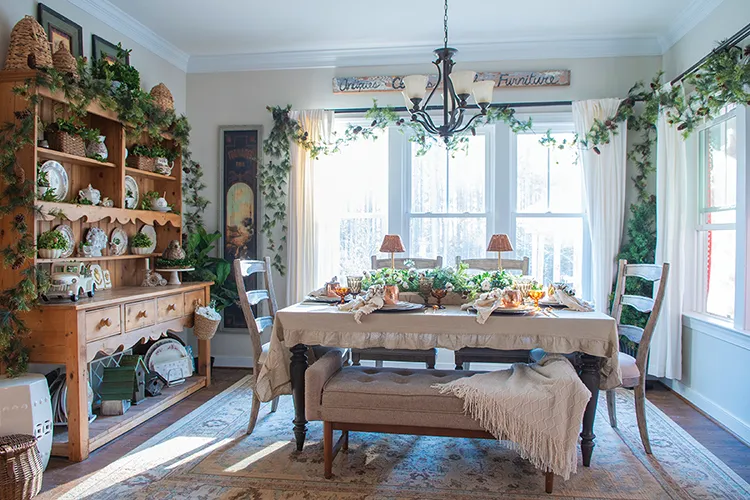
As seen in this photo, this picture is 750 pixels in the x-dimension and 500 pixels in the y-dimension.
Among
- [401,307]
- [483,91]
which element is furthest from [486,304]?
[483,91]

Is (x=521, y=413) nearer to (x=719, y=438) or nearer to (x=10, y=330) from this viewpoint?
(x=719, y=438)

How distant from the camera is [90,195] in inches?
142

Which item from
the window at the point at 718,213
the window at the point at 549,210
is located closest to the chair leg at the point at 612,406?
the window at the point at 718,213

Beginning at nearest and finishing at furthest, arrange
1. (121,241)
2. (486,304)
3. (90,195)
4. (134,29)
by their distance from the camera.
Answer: (486,304) < (90,195) < (121,241) < (134,29)

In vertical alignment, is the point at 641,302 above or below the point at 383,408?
above

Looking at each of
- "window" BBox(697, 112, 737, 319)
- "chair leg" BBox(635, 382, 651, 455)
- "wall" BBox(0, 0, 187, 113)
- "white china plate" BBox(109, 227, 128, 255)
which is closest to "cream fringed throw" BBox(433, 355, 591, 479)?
"chair leg" BBox(635, 382, 651, 455)

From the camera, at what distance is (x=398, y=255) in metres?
4.97

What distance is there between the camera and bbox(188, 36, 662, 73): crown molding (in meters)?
4.73

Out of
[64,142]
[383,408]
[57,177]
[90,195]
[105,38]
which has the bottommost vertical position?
[383,408]

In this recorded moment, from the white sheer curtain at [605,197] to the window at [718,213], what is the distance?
2.08 feet

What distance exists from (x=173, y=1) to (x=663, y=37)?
4018 mm

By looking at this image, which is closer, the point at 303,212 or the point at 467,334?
the point at 467,334

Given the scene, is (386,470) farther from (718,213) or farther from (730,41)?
(730,41)

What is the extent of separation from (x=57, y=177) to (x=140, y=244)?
2.80 feet
